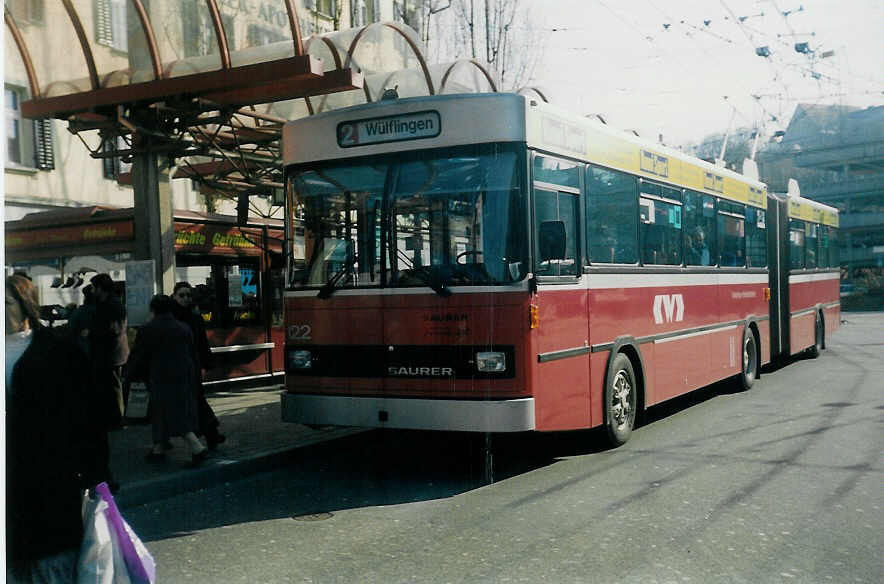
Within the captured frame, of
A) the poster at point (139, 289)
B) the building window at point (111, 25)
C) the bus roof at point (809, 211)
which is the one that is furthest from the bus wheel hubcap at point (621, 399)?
the bus roof at point (809, 211)

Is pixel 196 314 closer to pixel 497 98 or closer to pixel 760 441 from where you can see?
pixel 497 98

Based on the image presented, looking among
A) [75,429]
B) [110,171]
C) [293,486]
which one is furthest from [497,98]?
[110,171]

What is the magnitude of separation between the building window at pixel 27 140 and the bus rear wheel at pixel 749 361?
34.1ft

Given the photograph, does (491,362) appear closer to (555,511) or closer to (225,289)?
(555,511)

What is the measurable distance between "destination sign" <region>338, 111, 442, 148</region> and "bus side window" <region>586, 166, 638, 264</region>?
176cm

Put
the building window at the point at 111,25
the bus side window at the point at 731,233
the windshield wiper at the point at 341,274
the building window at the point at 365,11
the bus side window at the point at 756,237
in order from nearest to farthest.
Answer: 1. the windshield wiper at the point at 341,274
2. the building window at the point at 111,25
3. the bus side window at the point at 731,233
4. the bus side window at the point at 756,237
5. the building window at the point at 365,11

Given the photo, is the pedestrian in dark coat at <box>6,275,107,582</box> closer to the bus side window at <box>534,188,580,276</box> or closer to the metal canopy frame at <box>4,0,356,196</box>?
the bus side window at <box>534,188,580,276</box>

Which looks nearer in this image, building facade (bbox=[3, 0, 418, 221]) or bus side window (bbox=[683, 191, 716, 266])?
building facade (bbox=[3, 0, 418, 221])

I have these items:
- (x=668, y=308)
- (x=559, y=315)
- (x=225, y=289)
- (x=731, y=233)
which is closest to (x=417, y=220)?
(x=559, y=315)

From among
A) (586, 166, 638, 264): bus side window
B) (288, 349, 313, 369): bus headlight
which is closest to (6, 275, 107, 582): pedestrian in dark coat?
(288, 349, 313, 369): bus headlight

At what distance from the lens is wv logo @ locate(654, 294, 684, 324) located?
10.2m

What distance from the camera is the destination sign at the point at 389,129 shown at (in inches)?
306

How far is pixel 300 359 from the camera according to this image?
27.5ft

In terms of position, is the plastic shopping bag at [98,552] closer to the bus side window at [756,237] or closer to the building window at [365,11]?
the bus side window at [756,237]
